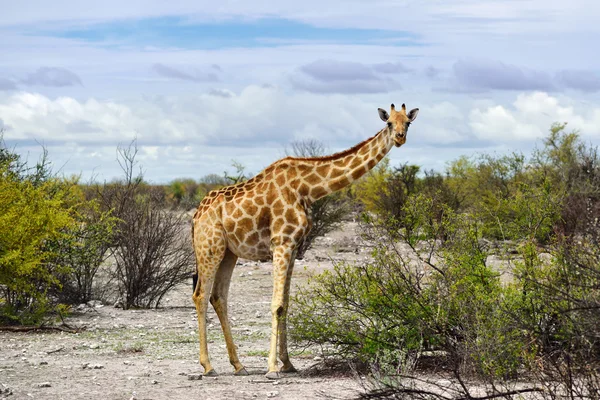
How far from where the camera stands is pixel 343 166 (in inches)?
409

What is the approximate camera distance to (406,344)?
923cm

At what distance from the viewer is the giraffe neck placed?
33.6ft

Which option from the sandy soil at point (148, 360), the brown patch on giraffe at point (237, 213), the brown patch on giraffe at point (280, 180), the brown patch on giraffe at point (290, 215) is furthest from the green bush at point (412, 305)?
the brown patch on giraffe at point (237, 213)

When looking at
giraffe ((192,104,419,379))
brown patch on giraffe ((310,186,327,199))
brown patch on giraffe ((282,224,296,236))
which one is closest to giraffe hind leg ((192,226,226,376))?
giraffe ((192,104,419,379))

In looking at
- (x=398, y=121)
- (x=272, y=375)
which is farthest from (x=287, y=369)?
(x=398, y=121)

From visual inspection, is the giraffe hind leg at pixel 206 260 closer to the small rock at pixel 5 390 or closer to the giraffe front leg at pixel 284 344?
the giraffe front leg at pixel 284 344

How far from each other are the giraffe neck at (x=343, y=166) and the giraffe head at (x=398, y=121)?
0.17 meters

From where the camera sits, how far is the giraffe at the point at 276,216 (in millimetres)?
10086

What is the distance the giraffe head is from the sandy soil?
1.48 metres

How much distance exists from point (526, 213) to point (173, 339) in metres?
5.53

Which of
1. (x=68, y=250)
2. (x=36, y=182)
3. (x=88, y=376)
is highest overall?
(x=36, y=182)

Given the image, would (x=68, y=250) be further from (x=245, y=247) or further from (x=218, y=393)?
(x=218, y=393)

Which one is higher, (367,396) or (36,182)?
(36,182)

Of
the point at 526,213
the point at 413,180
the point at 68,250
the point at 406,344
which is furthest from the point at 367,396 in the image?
the point at 413,180
